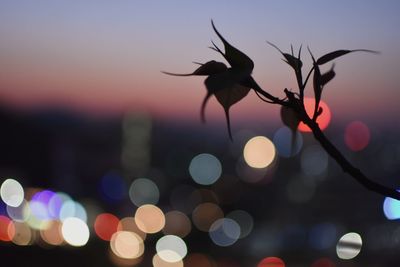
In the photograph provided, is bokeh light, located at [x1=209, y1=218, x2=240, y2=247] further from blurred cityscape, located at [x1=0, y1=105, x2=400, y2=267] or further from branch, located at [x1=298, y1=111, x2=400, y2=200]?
branch, located at [x1=298, y1=111, x2=400, y2=200]

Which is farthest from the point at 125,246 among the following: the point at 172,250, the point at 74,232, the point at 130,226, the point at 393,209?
the point at 393,209

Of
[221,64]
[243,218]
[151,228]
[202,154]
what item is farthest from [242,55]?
[202,154]

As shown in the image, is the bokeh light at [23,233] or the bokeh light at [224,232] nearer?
the bokeh light at [23,233]

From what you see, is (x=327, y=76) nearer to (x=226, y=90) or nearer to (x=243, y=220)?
(x=226, y=90)

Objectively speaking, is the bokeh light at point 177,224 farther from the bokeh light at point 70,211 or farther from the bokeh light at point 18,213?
the bokeh light at point 18,213

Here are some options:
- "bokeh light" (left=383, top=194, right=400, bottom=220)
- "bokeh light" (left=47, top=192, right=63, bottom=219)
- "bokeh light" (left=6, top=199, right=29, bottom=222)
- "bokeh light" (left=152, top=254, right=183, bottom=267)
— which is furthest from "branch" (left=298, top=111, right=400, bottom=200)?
"bokeh light" (left=47, top=192, right=63, bottom=219)

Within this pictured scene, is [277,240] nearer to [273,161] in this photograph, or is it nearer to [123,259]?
[123,259]

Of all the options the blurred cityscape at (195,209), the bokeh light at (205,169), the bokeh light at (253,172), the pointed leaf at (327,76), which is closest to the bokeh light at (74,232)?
the blurred cityscape at (195,209)
